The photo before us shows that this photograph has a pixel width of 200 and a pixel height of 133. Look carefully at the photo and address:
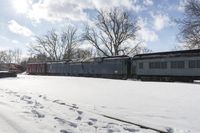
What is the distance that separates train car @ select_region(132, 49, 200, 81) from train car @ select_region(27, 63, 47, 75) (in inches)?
1165

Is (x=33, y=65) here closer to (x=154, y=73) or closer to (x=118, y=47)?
(x=118, y=47)

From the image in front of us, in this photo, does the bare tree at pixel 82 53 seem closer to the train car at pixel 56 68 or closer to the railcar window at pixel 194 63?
the train car at pixel 56 68

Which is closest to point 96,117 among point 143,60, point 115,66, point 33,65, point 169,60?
point 169,60

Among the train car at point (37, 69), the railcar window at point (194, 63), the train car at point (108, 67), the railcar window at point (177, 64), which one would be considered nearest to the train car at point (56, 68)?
the train car at point (37, 69)

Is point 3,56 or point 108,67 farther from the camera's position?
point 3,56

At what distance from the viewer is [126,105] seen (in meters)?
13.8

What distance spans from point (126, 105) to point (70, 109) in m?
→ 2.34

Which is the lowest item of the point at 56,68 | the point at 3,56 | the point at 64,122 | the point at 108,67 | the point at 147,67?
the point at 64,122

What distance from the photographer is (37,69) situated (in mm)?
68875

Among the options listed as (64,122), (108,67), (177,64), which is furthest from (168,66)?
(64,122)

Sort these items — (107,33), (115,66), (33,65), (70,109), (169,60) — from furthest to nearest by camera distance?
1. (107,33)
2. (33,65)
3. (115,66)
4. (169,60)
5. (70,109)

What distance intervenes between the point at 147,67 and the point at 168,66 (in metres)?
3.35

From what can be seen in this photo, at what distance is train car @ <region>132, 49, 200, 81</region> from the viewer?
101 feet

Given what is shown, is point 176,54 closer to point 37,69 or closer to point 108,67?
point 108,67
